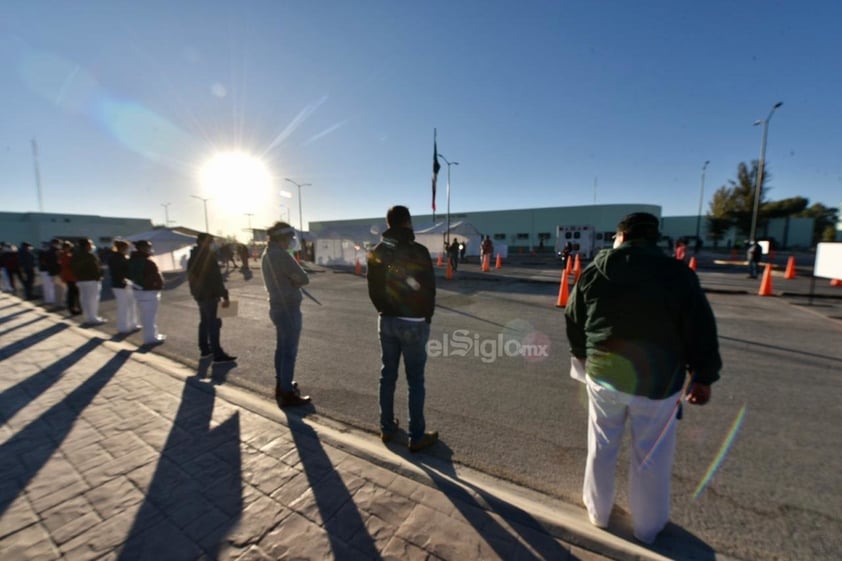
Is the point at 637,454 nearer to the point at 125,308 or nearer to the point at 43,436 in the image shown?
the point at 43,436

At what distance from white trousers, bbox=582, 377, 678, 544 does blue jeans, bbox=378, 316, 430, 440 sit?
122 cm

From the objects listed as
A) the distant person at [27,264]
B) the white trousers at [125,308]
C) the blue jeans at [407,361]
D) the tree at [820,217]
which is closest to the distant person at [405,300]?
the blue jeans at [407,361]

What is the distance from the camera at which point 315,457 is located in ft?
8.43

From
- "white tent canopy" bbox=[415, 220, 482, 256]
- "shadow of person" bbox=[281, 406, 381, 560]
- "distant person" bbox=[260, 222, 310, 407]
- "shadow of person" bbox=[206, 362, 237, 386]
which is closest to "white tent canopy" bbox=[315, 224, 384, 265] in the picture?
"white tent canopy" bbox=[415, 220, 482, 256]

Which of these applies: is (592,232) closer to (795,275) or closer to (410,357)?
(795,275)

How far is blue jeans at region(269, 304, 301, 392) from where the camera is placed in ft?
11.4

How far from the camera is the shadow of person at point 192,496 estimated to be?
5.97 feet

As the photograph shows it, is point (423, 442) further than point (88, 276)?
No

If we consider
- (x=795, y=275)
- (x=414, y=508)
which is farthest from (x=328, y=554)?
(x=795, y=275)

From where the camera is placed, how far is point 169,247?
69.5ft

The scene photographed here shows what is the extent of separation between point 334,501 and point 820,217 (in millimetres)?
84927

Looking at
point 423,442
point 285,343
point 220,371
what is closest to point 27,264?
point 220,371

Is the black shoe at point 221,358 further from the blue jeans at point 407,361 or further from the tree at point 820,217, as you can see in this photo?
the tree at point 820,217

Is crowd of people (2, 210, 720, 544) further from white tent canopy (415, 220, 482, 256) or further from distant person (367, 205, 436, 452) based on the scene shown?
white tent canopy (415, 220, 482, 256)
